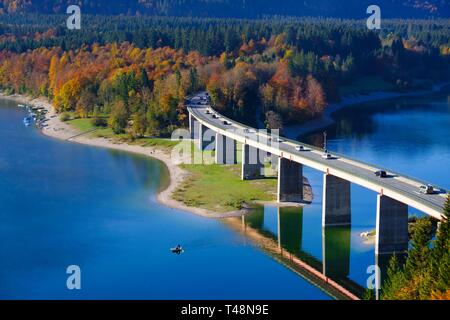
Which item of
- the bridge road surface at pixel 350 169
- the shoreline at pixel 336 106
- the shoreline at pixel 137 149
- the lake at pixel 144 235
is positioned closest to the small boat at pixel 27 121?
the shoreline at pixel 137 149

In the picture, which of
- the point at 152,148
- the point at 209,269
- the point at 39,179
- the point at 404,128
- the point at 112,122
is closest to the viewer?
the point at 209,269

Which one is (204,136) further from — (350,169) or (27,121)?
(27,121)

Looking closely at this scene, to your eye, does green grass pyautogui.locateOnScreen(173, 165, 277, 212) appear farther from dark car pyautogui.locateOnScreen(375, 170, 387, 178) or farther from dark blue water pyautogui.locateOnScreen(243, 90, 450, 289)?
dark car pyautogui.locateOnScreen(375, 170, 387, 178)

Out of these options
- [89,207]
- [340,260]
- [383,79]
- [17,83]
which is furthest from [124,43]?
[340,260]

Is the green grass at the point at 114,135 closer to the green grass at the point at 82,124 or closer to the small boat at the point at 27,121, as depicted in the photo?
the green grass at the point at 82,124

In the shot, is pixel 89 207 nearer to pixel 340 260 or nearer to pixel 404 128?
pixel 340 260

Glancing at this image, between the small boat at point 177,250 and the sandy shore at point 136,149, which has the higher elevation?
the sandy shore at point 136,149
